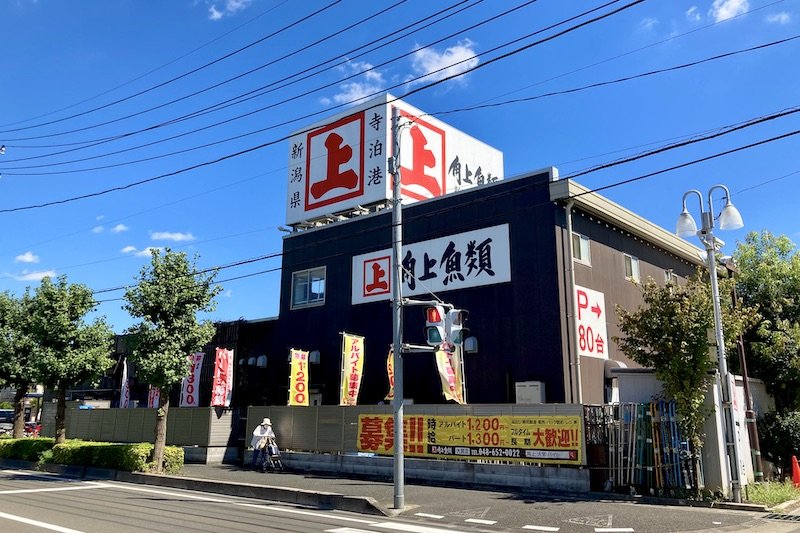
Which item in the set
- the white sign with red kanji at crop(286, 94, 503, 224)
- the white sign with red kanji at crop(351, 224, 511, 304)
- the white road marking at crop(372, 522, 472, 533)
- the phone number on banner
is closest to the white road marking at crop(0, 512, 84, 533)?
the white road marking at crop(372, 522, 472, 533)

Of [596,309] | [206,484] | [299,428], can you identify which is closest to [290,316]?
[299,428]

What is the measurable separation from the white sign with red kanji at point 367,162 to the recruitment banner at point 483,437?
34.2 ft

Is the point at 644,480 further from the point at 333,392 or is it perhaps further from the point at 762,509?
the point at 333,392

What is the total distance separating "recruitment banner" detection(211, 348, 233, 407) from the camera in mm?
24688

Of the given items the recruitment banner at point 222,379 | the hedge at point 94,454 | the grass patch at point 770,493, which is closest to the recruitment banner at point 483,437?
the grass patch at point 770,493

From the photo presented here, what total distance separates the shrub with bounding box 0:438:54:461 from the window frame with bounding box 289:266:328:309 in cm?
1083

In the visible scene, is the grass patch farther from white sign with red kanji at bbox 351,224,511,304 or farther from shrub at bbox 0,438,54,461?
shrub at bbox 0,438,54,461

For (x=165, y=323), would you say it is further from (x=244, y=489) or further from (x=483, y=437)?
(x=483, y=437)

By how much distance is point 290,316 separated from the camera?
26781mm

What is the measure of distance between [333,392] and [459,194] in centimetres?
935

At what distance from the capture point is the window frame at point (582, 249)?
2034cm

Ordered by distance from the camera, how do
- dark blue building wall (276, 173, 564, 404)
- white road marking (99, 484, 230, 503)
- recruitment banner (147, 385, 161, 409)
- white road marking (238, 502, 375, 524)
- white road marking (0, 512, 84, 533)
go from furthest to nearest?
recruitment banner (147, 385, 161, 409)
dark blue building wall (276, 173, 564, 404)
white road marking (99, 484, 230, 503)
white road marking (238, 502, 375, 524)
white road marking (0, 512, 84, 533)

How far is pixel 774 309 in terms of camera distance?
21438 mm

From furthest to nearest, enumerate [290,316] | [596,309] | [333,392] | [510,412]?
[290,316]
[333,392]
[596,309]
[510,412]
